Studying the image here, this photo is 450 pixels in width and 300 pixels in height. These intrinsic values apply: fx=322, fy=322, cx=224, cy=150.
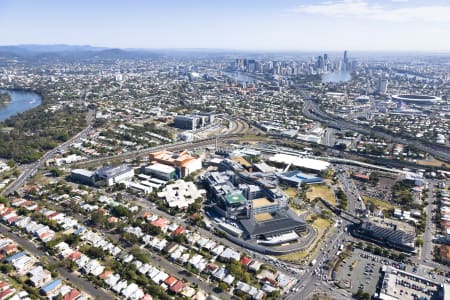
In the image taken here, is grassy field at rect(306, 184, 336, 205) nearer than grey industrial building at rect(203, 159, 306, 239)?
No

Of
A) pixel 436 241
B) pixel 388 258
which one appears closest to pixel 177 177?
pixel 388 258

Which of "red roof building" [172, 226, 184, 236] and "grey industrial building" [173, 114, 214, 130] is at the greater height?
"grey industrial building" [173, 114, 214, 130]

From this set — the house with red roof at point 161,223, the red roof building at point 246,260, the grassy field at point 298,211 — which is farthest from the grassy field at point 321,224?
the house with red roof at point 161,223

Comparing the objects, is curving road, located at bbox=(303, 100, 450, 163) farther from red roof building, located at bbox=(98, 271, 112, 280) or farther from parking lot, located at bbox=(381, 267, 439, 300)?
red roof building, located at bbox=(98, 271, 112, 280)

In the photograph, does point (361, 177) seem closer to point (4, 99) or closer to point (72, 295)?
point (72, 295)

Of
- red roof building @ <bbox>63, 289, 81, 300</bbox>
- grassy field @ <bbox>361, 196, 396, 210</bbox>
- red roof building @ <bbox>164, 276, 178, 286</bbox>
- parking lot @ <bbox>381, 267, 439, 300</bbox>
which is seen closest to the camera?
red roof building @ <bbox>63, 289, 81, 300</bbox>

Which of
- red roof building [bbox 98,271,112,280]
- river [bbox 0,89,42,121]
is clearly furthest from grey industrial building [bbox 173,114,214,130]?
red roof building [bbox 98,271,112,280]

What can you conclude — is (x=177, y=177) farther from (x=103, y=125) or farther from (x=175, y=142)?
(x=103, y=125)
